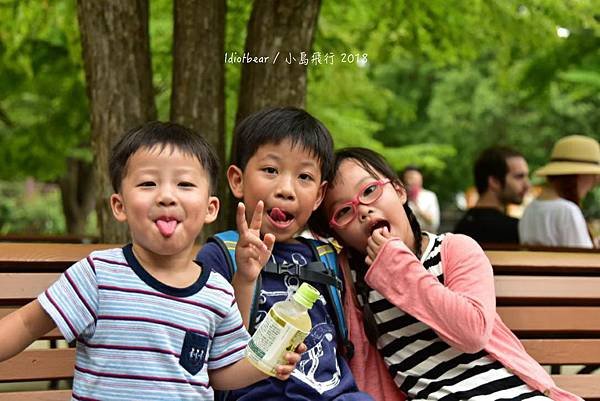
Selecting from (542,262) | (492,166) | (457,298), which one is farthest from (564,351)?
(492,166)

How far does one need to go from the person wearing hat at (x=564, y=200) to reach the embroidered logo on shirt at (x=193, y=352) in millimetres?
4314

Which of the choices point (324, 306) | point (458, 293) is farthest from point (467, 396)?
point (324, 306)

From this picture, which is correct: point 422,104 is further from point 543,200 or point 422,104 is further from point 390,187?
point 390,187

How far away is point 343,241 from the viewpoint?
331 cm

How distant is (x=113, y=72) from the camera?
475 centimetres

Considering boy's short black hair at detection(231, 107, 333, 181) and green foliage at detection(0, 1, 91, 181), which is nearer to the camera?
boy's short black hair at detection(231, 107, 333, 181)

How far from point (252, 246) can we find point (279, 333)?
0.43 meters

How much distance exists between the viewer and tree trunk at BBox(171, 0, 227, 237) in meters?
4.89

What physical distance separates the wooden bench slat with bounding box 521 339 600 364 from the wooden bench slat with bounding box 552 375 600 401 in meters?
0.06

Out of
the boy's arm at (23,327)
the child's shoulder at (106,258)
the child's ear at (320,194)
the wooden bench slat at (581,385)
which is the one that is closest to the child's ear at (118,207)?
the child's shoulder at (106,258)

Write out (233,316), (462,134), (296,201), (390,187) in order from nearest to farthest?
(233,316), (296,201), (390,187), (462,134)

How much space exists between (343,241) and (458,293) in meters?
0.51

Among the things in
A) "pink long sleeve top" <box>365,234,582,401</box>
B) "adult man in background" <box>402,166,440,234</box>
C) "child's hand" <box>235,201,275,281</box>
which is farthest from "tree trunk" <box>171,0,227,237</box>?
"adult man in background" <box>402,166,440,234</box>

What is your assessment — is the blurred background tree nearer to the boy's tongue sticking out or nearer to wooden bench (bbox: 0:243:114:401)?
wooden bench (bbox: 0:243:114:401)
